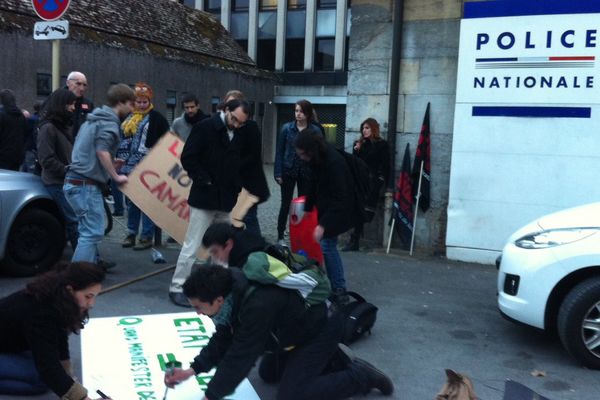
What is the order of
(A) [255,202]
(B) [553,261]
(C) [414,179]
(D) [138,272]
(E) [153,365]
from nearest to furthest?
(E) [153,365]
(B) [553,261]
(A) [255,202]
(D) [138,272]
(C) [414,179]

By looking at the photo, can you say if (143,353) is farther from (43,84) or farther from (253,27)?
(253,27)

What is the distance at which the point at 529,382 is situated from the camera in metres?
4.27

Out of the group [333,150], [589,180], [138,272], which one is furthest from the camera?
[589,180]

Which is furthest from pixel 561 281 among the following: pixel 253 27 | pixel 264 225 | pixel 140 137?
pixel 253 27

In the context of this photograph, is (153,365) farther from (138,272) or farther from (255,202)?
(138,272)

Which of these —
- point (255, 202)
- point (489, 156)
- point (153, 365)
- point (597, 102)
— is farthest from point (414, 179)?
point (153, 365)

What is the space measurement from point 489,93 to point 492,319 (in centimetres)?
297

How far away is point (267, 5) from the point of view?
3038 cm

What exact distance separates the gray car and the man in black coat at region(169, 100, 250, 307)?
155 centimetres

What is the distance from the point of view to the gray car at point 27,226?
5.93m

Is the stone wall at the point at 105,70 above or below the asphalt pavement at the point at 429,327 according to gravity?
above

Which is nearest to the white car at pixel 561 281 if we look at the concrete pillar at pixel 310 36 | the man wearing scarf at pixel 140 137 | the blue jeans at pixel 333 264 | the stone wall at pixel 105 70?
the blue jeans at pixel 333 264

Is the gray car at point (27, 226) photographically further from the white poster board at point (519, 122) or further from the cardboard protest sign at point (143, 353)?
the white poster board at point (519, 122)

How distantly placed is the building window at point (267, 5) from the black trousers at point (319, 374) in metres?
28.0
